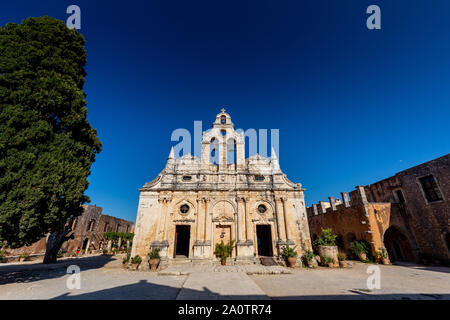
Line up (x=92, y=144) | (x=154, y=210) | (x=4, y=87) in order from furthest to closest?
(x=154, y=210)
(x=92, y=144)
(x=4, y=87)

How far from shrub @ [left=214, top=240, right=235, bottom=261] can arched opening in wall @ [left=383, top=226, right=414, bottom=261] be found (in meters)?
16.6

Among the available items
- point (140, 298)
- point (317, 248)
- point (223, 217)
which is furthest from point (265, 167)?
point (140, 298)

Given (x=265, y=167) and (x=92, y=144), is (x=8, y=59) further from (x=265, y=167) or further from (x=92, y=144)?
(x=265, y=167)

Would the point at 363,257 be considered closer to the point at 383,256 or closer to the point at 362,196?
the point at 383,256

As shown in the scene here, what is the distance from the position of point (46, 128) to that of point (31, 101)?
1.46 metres

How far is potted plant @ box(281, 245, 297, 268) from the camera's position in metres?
13.4

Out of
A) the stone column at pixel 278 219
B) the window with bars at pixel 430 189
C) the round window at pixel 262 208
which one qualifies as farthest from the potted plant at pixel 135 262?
the window with bars at pixel 430 189

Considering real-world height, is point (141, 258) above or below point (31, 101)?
below

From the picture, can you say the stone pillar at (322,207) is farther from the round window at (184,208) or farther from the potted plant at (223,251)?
the round window at (184,208)

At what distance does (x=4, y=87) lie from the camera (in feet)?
27.1

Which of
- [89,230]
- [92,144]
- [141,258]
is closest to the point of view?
[92,144]

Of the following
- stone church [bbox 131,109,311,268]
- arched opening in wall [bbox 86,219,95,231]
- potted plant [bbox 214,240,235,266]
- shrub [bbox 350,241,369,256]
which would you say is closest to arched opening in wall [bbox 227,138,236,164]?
stone church [bbox 131,109,311,268]

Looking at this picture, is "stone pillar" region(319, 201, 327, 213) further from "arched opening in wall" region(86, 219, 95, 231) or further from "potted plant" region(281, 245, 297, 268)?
"arched opening in wall" region(86, 219, 95, 231)

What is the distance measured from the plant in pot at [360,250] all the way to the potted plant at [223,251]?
39.0 feet
